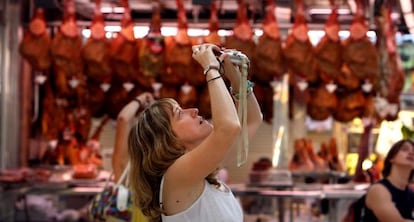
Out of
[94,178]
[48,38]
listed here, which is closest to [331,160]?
[94,178]

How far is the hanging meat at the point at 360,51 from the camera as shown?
723 cm

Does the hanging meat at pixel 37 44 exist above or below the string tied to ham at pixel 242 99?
below

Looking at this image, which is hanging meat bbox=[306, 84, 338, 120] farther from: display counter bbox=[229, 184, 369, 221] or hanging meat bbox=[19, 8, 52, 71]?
hanging meat bbox=[19, 8, 52, 71]

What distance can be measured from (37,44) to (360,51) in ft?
8.87

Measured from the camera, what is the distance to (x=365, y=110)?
8.01 m

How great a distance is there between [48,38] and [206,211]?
15.2 feet

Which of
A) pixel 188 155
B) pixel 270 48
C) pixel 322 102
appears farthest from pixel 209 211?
pixel 322 102

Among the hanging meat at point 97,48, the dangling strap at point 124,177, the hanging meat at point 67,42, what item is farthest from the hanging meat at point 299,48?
the dangling strap at point 124,177

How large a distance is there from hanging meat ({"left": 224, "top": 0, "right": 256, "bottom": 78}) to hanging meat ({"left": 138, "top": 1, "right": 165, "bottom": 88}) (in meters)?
0.60

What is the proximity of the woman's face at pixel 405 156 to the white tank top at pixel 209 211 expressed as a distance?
2.30m

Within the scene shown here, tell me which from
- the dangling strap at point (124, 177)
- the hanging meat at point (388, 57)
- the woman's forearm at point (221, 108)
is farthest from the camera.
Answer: the hanging meat at point (388, 57)

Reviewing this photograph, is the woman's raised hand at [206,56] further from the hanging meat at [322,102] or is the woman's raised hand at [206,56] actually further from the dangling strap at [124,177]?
the hanging meat at [322,102]

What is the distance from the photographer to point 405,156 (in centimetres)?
535

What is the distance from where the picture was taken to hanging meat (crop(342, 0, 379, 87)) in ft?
23.7
